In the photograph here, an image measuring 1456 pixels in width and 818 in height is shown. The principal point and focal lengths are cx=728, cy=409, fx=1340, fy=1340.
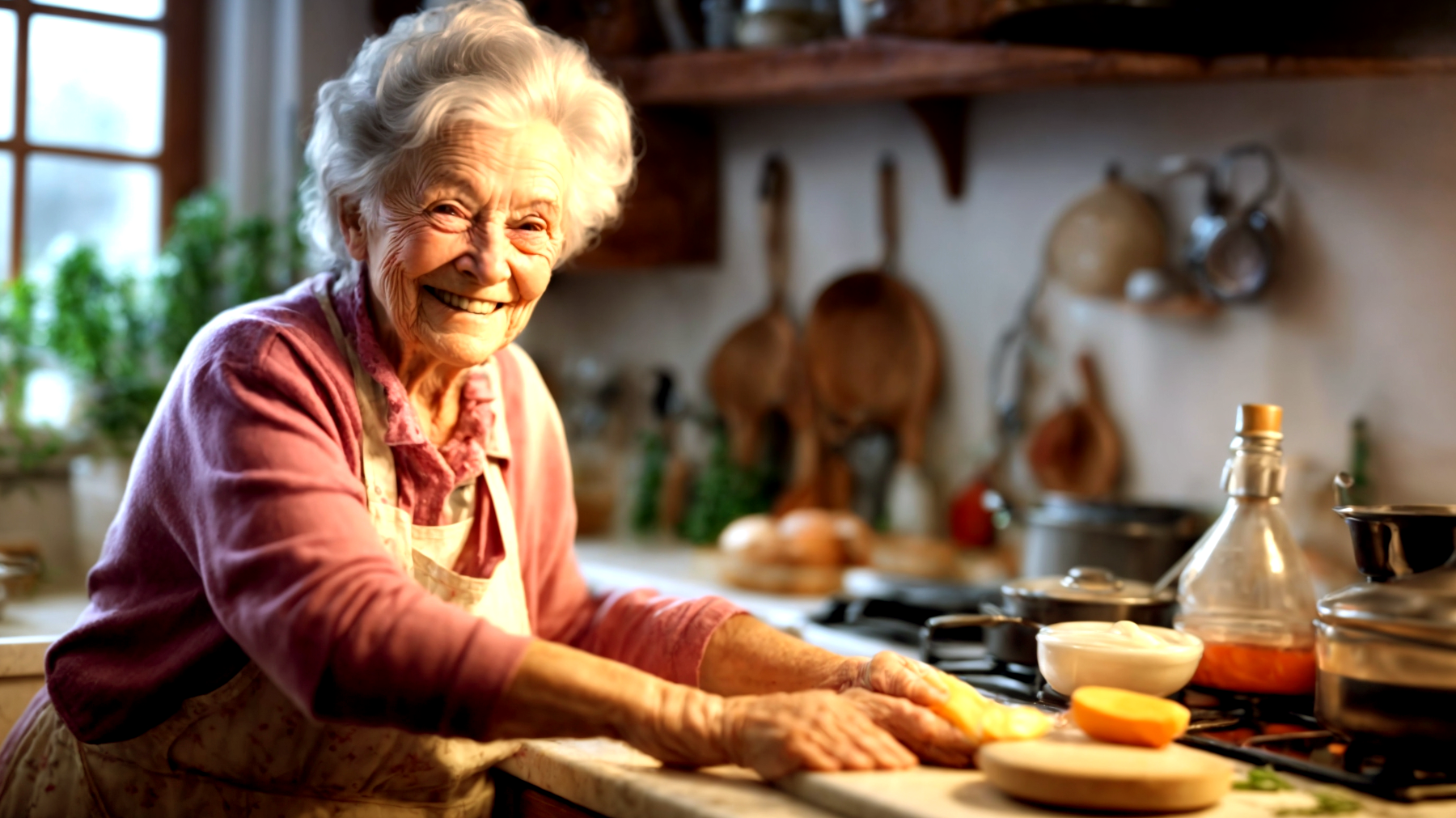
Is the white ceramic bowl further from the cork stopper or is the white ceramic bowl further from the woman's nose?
the woman's nose

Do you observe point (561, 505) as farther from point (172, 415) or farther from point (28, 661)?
point (28, 661)

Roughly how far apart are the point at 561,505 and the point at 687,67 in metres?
1.52

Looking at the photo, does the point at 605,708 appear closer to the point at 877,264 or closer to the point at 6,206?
the point at 877,264

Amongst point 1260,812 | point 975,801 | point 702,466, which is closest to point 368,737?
point 975,801

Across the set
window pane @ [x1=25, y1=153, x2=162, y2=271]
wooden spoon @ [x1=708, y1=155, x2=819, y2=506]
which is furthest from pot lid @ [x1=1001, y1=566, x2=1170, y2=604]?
window pane @ [x1=25, y1=153, x2=162, y2=271]

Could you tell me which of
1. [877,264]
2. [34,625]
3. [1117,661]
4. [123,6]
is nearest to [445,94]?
[1117,661]

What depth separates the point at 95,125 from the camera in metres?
3.17

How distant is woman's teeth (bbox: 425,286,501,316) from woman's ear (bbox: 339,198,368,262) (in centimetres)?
10

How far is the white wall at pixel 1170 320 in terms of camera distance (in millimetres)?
2182

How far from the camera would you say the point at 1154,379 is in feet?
8.44

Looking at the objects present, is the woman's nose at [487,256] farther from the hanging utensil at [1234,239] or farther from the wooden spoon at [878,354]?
the wooden spoon at [878,354]

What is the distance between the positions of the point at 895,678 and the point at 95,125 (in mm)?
2711

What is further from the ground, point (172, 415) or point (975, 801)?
point (172, 415)

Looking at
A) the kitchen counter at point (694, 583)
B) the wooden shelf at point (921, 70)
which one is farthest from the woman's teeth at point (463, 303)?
the wooden shelf at point (921, 70)
